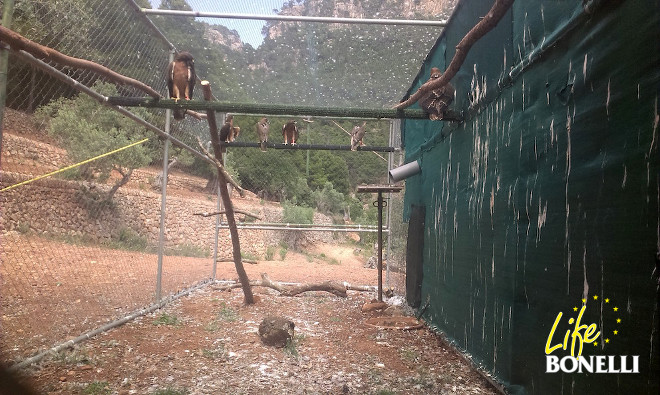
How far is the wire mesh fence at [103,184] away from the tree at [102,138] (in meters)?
0.03

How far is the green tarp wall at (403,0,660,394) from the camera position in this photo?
118 centimetres

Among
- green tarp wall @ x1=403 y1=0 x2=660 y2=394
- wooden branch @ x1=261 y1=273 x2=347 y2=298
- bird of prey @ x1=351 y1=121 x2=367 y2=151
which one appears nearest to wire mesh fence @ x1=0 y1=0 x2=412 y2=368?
bird of prey @ x1=351 y1=121 x2=367 y2=151

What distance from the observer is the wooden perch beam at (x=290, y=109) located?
2754 mm

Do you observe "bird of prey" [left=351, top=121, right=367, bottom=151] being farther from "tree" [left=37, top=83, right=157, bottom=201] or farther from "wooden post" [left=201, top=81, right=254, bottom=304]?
"tree" [left=37, top=83, right=157, bottom=201]

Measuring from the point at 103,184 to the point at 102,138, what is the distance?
1.07 m

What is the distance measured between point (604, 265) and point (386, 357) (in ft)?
6.21

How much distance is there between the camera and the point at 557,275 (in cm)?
162

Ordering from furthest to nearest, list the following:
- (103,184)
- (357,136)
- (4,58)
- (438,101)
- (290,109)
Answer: (103,184) → (357,136) → (438,101) → (290,109) → (4,58)

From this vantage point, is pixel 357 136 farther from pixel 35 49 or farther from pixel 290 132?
pixel 35 49

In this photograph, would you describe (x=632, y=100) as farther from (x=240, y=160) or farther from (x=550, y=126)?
(x=240, y=160)

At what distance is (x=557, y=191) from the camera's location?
1657mm

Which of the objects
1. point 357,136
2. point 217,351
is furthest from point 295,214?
point 217,351

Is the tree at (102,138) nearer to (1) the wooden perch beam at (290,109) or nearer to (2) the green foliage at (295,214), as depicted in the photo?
(1) the wooden perch beam at (290,109)

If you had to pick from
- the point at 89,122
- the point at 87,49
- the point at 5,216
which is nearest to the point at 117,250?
the point at 5,216
